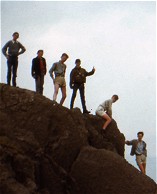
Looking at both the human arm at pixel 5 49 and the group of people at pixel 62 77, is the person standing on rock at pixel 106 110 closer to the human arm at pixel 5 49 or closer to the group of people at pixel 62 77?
the group of people at pixel 62 77

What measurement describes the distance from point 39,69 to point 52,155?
534cm

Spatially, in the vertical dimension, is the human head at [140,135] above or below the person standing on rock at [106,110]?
below

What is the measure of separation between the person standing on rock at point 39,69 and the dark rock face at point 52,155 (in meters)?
1.63

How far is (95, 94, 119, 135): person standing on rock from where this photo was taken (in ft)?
72.2

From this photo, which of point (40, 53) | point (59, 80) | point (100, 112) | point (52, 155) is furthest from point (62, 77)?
point (52, 155)

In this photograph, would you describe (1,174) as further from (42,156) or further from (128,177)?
(128,177)

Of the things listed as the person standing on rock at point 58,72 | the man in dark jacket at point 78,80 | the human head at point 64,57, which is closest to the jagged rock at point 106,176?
the person standing on rock at point 58,72

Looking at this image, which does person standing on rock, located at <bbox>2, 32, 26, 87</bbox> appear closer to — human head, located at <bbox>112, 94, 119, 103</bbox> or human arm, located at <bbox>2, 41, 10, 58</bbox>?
human arm, located at <bbox>2, 41, 10, 58</bbox>

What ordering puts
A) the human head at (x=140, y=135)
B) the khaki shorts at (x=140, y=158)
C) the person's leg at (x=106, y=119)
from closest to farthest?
the person's leg at (x=106, y=119), the human head at (x=140, y=135), the khaki shorts at (x=140, y=158)

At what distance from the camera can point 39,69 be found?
21.1 m

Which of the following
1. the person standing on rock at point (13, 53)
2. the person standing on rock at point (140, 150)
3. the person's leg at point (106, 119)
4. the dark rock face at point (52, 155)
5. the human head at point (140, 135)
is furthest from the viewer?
the person standing on rock at point (140, 150)

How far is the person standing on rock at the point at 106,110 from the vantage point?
22.0 m

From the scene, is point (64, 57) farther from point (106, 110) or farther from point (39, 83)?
point (106, 110)

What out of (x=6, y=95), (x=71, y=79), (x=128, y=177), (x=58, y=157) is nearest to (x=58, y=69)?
(x=71, y=79)
